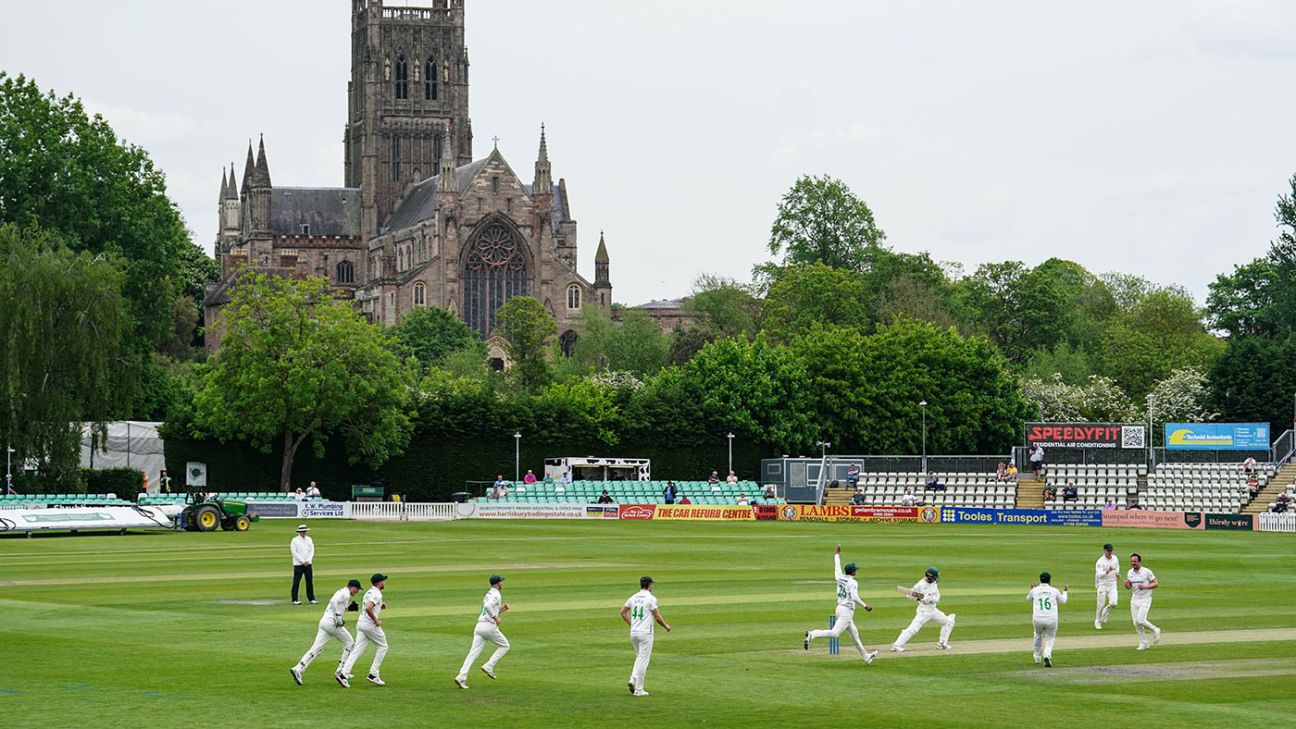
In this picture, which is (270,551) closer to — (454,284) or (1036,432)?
(1036,432)

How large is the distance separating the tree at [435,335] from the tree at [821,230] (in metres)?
26.7

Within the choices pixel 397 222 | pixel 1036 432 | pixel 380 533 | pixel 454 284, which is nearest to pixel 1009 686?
pixel 380 533

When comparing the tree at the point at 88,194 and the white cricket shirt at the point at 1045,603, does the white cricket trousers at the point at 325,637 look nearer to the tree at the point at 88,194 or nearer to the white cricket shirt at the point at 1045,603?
the white cricket shirt at the point at 1045,603

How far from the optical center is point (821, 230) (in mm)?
161750

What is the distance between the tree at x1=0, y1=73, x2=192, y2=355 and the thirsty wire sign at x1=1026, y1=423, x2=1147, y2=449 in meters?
42.8

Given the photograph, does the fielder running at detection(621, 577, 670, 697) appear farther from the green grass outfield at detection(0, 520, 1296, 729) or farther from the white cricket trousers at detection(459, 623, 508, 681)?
the white cricket trousers at detection(459, 623, 508, 681)

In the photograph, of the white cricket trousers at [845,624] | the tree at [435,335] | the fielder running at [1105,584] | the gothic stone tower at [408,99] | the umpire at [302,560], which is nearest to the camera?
the white cricket trousers at [845,624]

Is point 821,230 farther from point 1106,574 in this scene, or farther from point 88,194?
point 1106,574

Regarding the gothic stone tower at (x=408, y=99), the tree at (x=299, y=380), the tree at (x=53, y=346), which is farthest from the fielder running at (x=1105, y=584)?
the gothic stone tower at (x=408, y=99)

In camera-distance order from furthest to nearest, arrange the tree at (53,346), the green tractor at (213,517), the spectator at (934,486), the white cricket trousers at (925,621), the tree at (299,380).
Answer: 1. the spectator at (934,486)
2. the tree at (299,380)
3. the tree at (53,346)
4. the green tractor at (213,517)
5. the white cricket trousers at (925,621)

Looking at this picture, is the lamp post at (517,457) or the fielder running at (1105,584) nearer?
the fielder running at (1105,584)

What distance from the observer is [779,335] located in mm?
139125

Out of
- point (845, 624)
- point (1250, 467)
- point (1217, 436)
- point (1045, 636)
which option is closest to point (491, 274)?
point (1217, 436)

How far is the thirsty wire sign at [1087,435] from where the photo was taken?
3625 inches
